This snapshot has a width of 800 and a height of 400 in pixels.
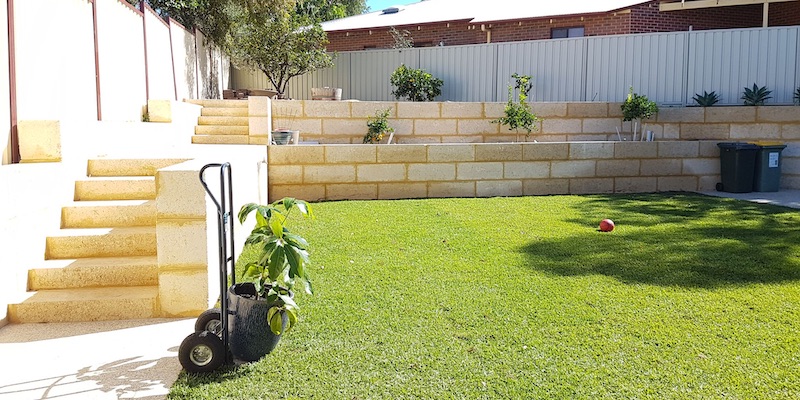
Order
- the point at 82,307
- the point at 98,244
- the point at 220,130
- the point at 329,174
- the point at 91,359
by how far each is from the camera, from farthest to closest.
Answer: the point at 220,130
the point at 329,174
the point at 98,244
the point at 82,307
the point at 91,359

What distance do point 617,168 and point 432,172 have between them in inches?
131

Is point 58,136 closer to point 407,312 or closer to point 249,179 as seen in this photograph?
point 249,179

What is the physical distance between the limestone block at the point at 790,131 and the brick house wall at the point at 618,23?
296 inches

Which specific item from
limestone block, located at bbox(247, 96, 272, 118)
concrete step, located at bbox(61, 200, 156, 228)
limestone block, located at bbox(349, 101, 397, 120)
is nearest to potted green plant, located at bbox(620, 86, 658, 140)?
limestone block, located at bbox(349, 101, 397, 120)

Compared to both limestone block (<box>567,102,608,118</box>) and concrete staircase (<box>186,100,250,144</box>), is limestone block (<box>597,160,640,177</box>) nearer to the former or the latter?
limestone block (<box>567,102,608,118</box>)

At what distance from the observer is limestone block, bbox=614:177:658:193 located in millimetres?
11648

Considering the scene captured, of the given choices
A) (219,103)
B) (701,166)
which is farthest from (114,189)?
(701,166)

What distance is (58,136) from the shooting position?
5.96 meters

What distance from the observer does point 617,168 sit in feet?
38.0

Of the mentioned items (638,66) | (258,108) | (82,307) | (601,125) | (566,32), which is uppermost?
(566,32)

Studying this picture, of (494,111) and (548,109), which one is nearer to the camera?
(494,111)

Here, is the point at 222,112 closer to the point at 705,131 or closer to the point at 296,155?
the point at 296,155

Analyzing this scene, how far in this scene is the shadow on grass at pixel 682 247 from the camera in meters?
5.82

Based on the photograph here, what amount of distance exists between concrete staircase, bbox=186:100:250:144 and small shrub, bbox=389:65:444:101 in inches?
145
